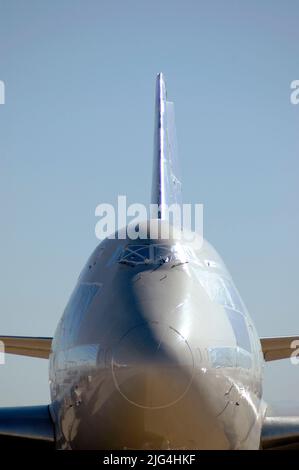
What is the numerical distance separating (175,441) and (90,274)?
3.69 metres

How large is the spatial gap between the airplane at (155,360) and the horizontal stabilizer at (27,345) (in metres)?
4.78

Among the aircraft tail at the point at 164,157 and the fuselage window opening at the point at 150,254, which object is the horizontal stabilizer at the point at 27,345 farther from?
the fuselage window opening at the point at 150,254

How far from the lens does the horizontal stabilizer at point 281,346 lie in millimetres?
22672

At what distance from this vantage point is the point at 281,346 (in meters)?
22.7

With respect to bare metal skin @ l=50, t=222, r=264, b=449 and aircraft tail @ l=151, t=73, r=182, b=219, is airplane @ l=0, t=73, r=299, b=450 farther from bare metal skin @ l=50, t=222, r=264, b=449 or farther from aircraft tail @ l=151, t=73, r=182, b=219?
aircraft tail @ l=151, t=73, r=182, b=219

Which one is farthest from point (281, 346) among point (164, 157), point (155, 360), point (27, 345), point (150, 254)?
point (155, 360)

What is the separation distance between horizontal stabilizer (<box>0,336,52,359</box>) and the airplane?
4.78 m

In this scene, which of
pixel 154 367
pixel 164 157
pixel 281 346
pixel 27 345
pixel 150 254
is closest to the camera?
pixel 154 367

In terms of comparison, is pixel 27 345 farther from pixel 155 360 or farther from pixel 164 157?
pixel 155 360

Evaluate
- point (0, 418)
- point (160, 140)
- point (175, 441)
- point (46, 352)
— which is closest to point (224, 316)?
point (175, 441)

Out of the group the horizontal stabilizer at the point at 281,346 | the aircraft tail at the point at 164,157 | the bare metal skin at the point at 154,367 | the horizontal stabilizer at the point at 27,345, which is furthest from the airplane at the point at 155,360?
the aircraft tail at the point at 164,157

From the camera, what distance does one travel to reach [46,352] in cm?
2325

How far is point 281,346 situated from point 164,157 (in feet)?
21.7
